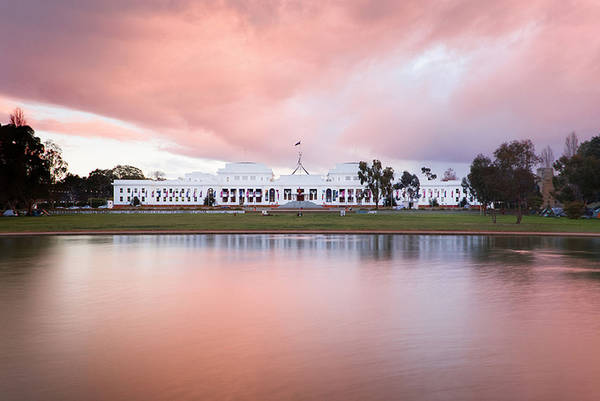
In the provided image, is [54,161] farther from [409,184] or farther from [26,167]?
[409,184]

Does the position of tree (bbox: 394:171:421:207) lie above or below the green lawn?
above

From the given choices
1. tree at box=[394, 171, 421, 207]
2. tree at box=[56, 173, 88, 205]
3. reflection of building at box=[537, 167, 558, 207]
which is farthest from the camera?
tree at box=[56, 173, 88, 205]

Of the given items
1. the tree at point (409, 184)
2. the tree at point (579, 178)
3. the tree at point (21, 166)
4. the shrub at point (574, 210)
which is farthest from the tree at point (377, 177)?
the tree at point (21, 166)

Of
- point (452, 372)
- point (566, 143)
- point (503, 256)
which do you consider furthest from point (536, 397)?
point (566, 143)

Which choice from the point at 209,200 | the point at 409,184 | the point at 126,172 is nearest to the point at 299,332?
the point at 209,200

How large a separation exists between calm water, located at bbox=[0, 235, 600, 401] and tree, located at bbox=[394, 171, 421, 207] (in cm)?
9939

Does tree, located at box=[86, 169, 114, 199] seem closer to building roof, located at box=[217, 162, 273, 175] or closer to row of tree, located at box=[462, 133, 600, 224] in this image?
building roof, located at box=[217, 162, 273, 175]

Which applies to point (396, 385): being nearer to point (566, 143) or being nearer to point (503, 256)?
point (503, 256)

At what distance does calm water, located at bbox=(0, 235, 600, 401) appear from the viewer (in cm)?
540

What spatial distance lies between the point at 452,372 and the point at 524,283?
7.06 m

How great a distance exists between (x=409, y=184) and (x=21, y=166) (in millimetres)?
81132

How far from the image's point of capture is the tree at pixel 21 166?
5797 cm

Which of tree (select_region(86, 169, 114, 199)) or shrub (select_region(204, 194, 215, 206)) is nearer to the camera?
shrub (select_region(204, 194, 215, 206))

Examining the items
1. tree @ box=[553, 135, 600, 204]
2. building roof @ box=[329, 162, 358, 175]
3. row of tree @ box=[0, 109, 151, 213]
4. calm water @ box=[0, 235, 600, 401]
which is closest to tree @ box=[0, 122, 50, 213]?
row of tree @ box=[0, 109, 151, 213]
